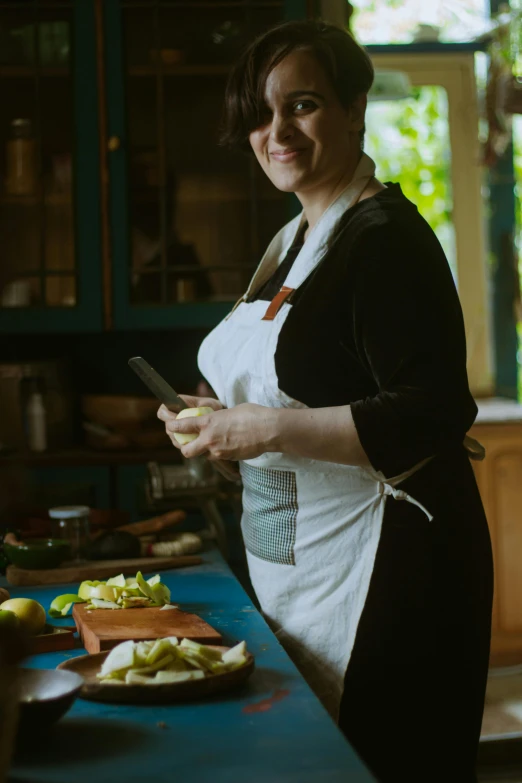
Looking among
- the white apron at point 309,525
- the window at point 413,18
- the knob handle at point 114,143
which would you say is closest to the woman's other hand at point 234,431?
the white apron at point 309,525

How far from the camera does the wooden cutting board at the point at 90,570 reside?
5.68 feet

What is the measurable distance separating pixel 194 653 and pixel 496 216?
281 centimetres

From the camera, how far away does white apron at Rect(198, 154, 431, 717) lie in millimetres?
1411

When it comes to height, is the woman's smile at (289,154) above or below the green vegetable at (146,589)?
above

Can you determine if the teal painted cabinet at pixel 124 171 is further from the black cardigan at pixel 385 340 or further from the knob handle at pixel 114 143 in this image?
the black cardigan at pixel 385 340

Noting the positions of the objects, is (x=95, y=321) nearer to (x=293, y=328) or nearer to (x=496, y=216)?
(x=293, y=328)

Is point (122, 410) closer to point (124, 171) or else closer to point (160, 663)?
point (124, 171)

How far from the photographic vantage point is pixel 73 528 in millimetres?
1909

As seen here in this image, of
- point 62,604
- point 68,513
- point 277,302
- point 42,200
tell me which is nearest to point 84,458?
point 68,513

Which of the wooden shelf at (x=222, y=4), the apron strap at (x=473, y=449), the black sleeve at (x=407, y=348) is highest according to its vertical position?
the wooden shelf at (x=222, y=4)

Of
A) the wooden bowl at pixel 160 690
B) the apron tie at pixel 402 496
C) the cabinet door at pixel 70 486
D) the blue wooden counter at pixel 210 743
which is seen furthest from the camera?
the cabinet door at pixel 70 486

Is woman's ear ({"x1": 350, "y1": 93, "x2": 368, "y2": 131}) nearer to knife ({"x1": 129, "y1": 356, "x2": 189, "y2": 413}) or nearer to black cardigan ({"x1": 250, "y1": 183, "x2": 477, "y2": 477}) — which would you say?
black cardigan ({"x1": 250, "y1": 183, "x2": 477, "y2": 477})

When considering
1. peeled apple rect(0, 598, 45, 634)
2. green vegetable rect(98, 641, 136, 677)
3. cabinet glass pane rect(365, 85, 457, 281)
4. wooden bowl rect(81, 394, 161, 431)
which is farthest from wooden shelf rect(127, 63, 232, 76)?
A: green vegetable rect(98, 641, 136, 677)

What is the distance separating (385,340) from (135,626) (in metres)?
0.53
